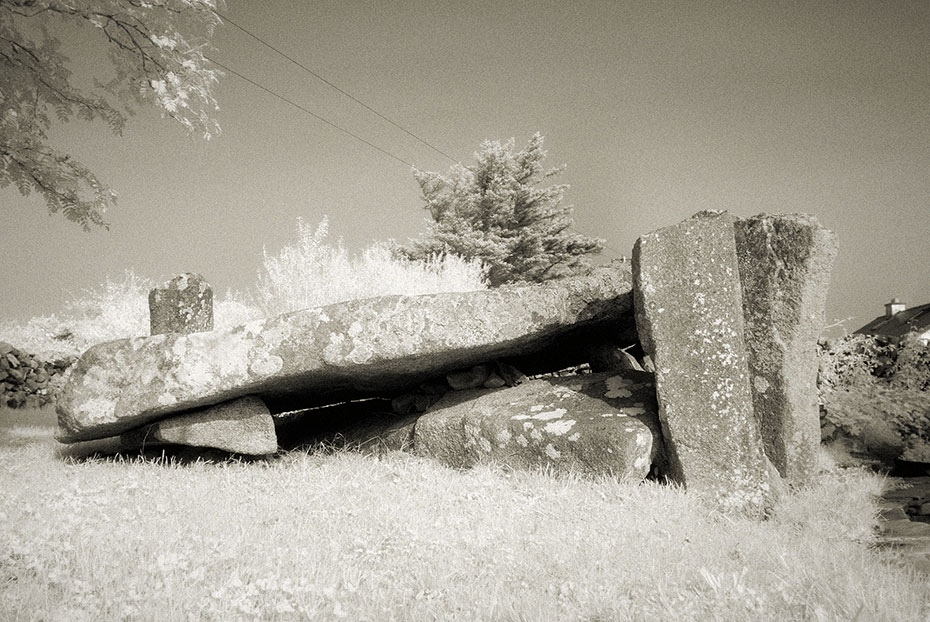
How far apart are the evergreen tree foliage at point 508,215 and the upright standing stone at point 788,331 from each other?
1435 cm

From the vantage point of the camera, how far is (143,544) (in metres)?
2.89

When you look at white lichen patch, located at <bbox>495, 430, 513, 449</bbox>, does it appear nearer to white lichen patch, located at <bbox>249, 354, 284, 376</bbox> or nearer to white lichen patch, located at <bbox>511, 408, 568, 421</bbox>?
white lichen patch, located at <bbox>511, 408, 568, 421</bbox>

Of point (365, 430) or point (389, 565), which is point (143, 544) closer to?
point (389, 565)

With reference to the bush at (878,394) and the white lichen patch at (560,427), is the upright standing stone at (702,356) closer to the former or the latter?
the white lichen patch at (560,427)

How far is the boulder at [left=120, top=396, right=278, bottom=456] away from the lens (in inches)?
194

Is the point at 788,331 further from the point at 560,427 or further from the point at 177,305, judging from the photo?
the point at 177,305

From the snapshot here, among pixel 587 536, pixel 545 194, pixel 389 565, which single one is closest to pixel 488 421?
pixel 587 536

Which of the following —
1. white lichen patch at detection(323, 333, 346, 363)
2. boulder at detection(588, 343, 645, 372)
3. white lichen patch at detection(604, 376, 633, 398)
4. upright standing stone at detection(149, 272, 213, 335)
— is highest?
upright standing stone at detection(149, 272, 213, 335)

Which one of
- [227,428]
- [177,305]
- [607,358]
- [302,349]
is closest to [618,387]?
[607,358]

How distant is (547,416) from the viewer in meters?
4.68

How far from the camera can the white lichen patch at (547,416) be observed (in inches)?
183

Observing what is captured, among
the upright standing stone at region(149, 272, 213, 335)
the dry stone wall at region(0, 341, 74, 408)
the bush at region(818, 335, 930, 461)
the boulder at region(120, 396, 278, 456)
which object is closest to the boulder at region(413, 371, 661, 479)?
the boulder at region(120, 396, 278, 456)

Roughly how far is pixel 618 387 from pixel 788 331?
1436 millimetres

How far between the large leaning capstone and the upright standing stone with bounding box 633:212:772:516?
78 cm
